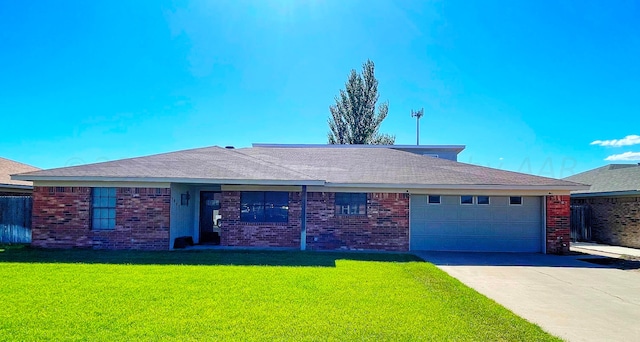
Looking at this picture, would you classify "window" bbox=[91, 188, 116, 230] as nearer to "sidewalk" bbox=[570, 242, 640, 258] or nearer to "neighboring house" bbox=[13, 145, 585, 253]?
"neighboring house" bbox=[13, 145, 585, 253]

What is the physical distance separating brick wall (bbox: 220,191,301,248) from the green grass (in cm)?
297

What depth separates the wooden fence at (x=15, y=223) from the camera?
1454 centimetres

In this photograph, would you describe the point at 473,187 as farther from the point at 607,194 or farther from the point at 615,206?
the point at 615,206

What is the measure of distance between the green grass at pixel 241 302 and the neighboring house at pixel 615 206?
1022 centimetres

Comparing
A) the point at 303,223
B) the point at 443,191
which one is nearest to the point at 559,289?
the point at 443,191

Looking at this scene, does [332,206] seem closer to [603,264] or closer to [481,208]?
[481,208]

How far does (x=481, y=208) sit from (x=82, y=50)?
14.7 m

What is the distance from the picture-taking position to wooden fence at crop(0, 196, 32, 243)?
47.7 ft

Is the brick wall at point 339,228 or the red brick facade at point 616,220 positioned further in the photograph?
the red brick facade at point 616,220

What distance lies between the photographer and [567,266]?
11.4 metres

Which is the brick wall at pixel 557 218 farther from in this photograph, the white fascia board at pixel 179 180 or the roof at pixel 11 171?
the roof at pixel 11 171

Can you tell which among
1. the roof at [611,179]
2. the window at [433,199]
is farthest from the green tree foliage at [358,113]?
the window at [433,199]

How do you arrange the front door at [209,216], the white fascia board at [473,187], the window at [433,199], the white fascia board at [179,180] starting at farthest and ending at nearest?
the front door at [209,216] < the window at [433,199] < the white fascia board at [473,187] < the white fascia board at [179,180]

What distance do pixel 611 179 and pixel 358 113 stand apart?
2156 cm
